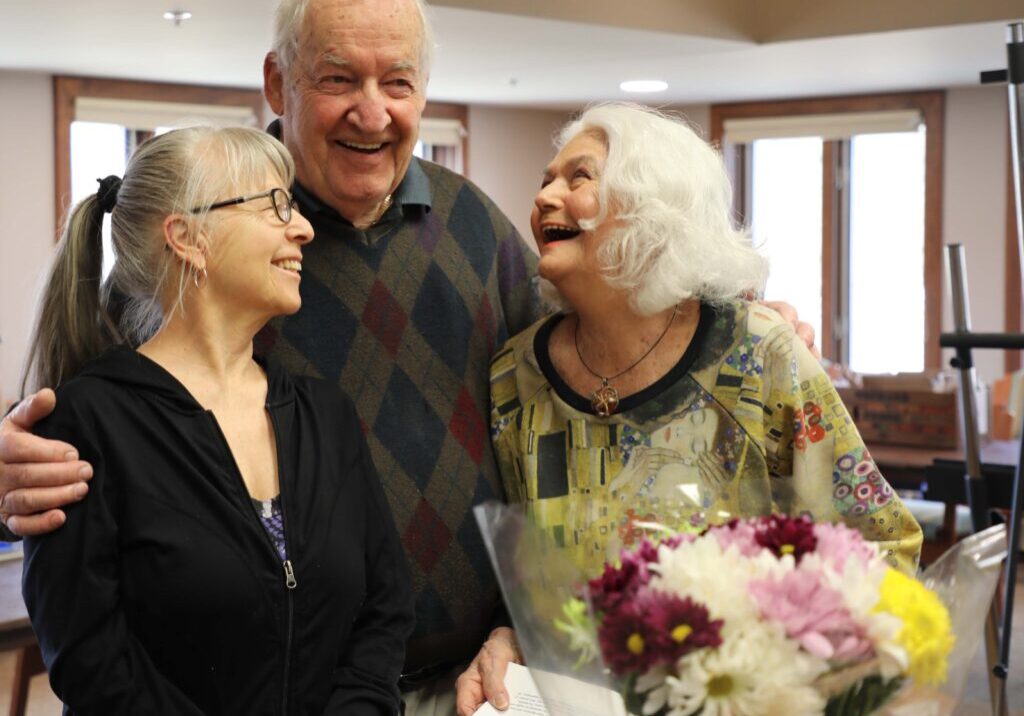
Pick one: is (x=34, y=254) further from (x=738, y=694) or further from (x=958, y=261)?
(x=738, y=694)

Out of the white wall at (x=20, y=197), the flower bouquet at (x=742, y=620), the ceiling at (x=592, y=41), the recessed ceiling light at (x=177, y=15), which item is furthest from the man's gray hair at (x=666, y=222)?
the white wall at (x=20, y=197)

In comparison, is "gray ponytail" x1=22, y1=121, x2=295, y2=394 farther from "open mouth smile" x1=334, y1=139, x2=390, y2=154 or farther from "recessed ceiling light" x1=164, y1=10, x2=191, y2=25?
"recessed ceiling light" x1=164, y1=10, x2=191, y2=25

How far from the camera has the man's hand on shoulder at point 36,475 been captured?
146 centimetres

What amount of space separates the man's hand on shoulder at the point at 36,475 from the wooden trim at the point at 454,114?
26.5ft

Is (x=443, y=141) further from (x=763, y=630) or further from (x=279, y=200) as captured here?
(x=763, y=630)

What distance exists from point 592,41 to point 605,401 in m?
4.95

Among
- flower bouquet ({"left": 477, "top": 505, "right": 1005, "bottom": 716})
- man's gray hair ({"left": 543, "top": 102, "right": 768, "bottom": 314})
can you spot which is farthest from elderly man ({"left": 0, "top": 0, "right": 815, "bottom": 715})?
flower bouquet ({"left": 477, "top": 505, "right": 1005, "bottom": 716})

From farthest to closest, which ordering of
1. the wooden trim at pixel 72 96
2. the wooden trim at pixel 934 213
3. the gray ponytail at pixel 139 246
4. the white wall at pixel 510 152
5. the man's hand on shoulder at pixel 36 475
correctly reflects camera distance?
the white wall at pixel 510 152
the wooden trim at pixel 934 213
the wooden trim at pixel 72 96
the gray ponytail at pixel 139 246
the man's hand on shoulder at pixel 36 475

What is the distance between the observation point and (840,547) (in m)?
1.06

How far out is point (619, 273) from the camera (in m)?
1.83

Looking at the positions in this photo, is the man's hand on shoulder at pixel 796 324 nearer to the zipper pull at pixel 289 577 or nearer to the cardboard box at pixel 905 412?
the zipper pull at pixel 289 577

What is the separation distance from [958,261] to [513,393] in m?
1.63

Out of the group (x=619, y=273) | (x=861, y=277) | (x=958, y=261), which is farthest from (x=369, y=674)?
(x=861, y=277)

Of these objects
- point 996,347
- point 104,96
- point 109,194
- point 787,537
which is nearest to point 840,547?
point 787,537
